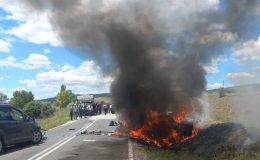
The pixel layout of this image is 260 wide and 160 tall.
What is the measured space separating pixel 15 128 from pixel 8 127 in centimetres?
46

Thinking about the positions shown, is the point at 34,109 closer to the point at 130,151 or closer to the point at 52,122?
the point at 52,122

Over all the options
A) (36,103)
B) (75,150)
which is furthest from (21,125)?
(36,103)

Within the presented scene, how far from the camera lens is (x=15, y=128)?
53.2 feet

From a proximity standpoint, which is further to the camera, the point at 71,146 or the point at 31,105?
the point at 31,105

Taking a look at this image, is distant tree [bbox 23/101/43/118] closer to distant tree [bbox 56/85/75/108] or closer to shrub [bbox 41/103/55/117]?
shrub [bbox 41/103/55/117]

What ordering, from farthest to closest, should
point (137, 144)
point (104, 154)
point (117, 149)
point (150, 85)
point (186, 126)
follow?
point (150, 85) → point (186, 126) → point (137, 144) → point (117, 149) → point (104, 154)

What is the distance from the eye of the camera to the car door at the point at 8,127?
1559 cm

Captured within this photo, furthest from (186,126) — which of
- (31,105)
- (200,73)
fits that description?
(31,105)

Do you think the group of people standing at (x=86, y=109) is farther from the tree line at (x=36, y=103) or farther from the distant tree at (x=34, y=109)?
the distant tree at (x=34, y=109)

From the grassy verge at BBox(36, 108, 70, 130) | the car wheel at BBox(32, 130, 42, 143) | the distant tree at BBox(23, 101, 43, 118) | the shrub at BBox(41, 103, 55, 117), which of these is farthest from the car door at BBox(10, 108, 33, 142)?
the shrub at BBox(41, 103, 55, 117)

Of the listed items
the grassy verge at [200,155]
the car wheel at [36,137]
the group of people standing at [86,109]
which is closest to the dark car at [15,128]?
the car wheel at [36,137]

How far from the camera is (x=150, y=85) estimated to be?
22562 mm

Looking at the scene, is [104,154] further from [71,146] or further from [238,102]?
[238,102]

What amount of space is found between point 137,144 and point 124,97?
525 cm
